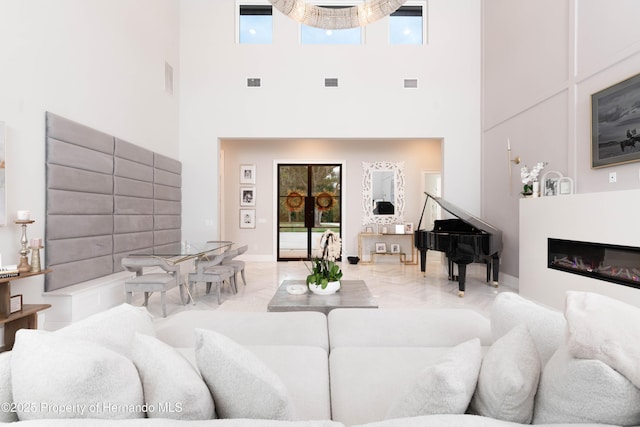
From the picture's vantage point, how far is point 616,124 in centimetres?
360

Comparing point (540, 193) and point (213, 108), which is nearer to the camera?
point (540, 193)

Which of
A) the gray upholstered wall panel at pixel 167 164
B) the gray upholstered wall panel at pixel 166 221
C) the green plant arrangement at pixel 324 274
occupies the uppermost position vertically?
the gray upholstered wall panel at pixel 167 164

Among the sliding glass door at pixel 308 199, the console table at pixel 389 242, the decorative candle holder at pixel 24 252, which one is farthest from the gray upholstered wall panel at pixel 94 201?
the console table at pixel 389 242

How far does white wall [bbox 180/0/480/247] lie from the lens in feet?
22.0

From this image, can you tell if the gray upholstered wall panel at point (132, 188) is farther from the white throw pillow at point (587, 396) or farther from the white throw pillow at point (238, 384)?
the white throw pillow at point (587, 396)

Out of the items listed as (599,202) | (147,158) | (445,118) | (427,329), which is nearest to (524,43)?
(445,118)

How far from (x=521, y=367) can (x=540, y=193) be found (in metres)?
4.81

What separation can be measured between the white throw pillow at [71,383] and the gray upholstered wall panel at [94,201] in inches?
135

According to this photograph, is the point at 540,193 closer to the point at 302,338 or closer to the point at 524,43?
the point at 524,43

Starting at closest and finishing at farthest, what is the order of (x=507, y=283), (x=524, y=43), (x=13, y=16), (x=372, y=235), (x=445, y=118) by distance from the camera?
(x=13, y=16) → (x=524, y=43) → (x=507, y=283) → (x=445, y=118) → (x=372, y=235)

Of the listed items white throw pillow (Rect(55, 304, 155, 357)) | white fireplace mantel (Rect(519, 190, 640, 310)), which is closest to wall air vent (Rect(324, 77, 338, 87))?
white fireplace mantel (Rect(519, 190, 640, 310))

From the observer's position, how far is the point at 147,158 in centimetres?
545

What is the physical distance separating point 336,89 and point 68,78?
14.5 feet

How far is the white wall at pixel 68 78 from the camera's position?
3227mm
